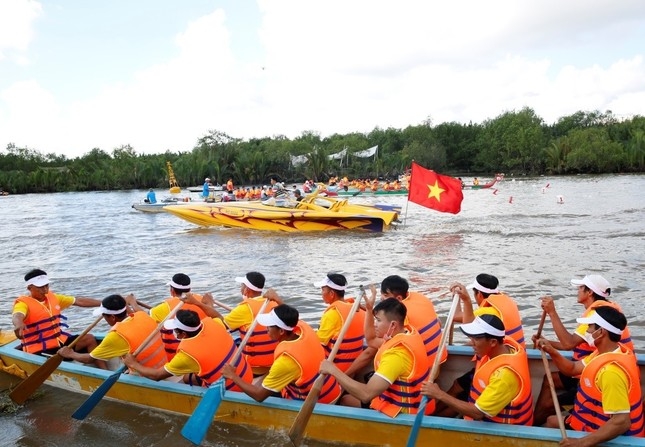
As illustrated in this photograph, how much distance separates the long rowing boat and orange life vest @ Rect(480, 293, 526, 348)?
54cm

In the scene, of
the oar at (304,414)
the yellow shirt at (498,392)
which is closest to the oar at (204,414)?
the oar at (304,414)

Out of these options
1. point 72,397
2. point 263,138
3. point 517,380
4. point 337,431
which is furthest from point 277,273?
point 263,138

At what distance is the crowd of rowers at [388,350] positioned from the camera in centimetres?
387

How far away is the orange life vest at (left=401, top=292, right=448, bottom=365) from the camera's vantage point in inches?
201

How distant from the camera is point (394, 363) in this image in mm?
4145

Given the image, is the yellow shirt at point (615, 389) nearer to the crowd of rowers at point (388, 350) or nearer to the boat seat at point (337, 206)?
the crowd of rowers at point (388, 350)

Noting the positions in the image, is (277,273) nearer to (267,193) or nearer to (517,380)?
(517,380)

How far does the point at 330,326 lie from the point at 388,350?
1385 mm

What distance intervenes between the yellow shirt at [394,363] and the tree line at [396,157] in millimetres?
56380

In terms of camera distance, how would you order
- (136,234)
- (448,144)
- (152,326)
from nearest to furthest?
(152,326), (136,234), (448,144)

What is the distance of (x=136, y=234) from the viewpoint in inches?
859

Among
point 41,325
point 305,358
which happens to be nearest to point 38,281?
point 41,325

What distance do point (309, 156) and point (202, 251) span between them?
148 ft

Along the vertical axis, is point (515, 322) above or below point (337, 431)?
above
